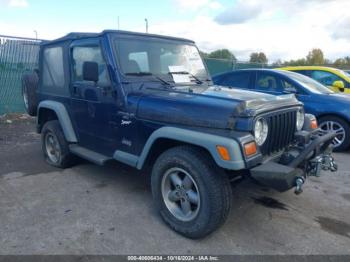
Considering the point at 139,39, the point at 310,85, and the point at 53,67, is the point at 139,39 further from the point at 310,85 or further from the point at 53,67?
the point at 310,85

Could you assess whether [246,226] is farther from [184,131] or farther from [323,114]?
[323,114]

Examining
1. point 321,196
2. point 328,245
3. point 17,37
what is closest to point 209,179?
point 328,245

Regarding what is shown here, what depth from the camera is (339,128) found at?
6.27 meters

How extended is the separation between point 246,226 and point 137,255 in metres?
1.22

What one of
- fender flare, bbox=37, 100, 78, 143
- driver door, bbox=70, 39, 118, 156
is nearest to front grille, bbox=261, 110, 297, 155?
driver door, bbox=70, 39, 118, 156

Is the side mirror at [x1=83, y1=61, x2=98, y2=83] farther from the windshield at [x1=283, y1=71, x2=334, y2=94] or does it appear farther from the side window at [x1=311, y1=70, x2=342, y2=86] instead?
Answer: the side window at [x1=311, y1=70, x2=342, y2=86]

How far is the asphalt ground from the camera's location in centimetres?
305

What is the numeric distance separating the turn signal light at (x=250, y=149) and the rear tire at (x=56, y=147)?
10.2 ft

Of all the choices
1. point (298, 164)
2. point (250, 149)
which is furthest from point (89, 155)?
point (298, 164)

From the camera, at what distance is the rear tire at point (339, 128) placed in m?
6.20

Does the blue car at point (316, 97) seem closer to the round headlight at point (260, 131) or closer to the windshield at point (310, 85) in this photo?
the windshield at point (310, 85)

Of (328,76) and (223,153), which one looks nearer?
(223,153)

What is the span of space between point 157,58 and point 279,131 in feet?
6.06

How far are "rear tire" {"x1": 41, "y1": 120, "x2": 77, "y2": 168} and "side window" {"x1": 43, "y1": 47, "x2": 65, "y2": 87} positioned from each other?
65 cm
